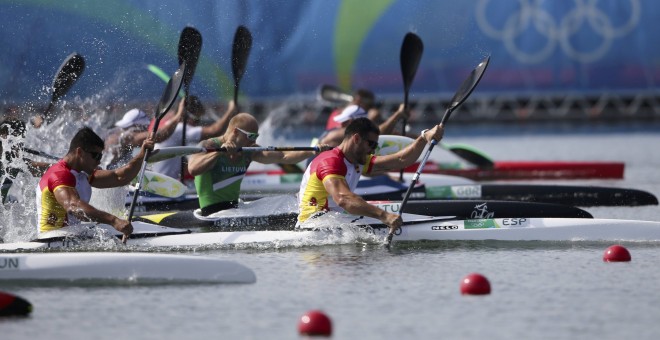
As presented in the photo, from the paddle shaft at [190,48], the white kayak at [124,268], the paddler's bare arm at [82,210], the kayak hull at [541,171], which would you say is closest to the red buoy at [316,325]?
the white kayak at [124,268]

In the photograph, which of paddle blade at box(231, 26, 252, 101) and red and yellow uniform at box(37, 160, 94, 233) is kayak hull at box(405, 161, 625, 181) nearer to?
paddle blade at box(231, 26, 252, 101)

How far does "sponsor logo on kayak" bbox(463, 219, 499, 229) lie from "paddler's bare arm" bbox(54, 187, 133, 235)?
10.8ft

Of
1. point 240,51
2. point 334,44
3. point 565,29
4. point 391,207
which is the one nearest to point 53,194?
point 391,207

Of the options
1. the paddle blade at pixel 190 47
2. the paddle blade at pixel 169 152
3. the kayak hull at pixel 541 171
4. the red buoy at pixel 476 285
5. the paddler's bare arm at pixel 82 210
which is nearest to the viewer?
the red buoy at pixel 476 285

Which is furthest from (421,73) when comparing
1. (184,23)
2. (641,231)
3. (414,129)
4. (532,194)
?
(641,231)

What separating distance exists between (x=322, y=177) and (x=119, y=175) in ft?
6.28

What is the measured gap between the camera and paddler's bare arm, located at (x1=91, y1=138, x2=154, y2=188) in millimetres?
11320

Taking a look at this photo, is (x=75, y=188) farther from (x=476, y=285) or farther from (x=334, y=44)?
(x=334, y=44)

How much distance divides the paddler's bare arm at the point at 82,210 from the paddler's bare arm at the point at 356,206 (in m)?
1.93

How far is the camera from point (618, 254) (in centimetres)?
1046

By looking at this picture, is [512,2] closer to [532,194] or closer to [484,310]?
[532,194]

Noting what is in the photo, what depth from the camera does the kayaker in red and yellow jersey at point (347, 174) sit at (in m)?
11.3

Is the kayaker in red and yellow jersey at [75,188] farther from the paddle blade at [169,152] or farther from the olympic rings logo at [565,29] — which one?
the olympic rings logo at [565,29]

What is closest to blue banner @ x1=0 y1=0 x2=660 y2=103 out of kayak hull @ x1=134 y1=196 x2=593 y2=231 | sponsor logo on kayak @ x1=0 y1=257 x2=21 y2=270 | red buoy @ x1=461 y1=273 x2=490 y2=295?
kayak hull @ x1=134 y1=196 x2=593 y2=231
